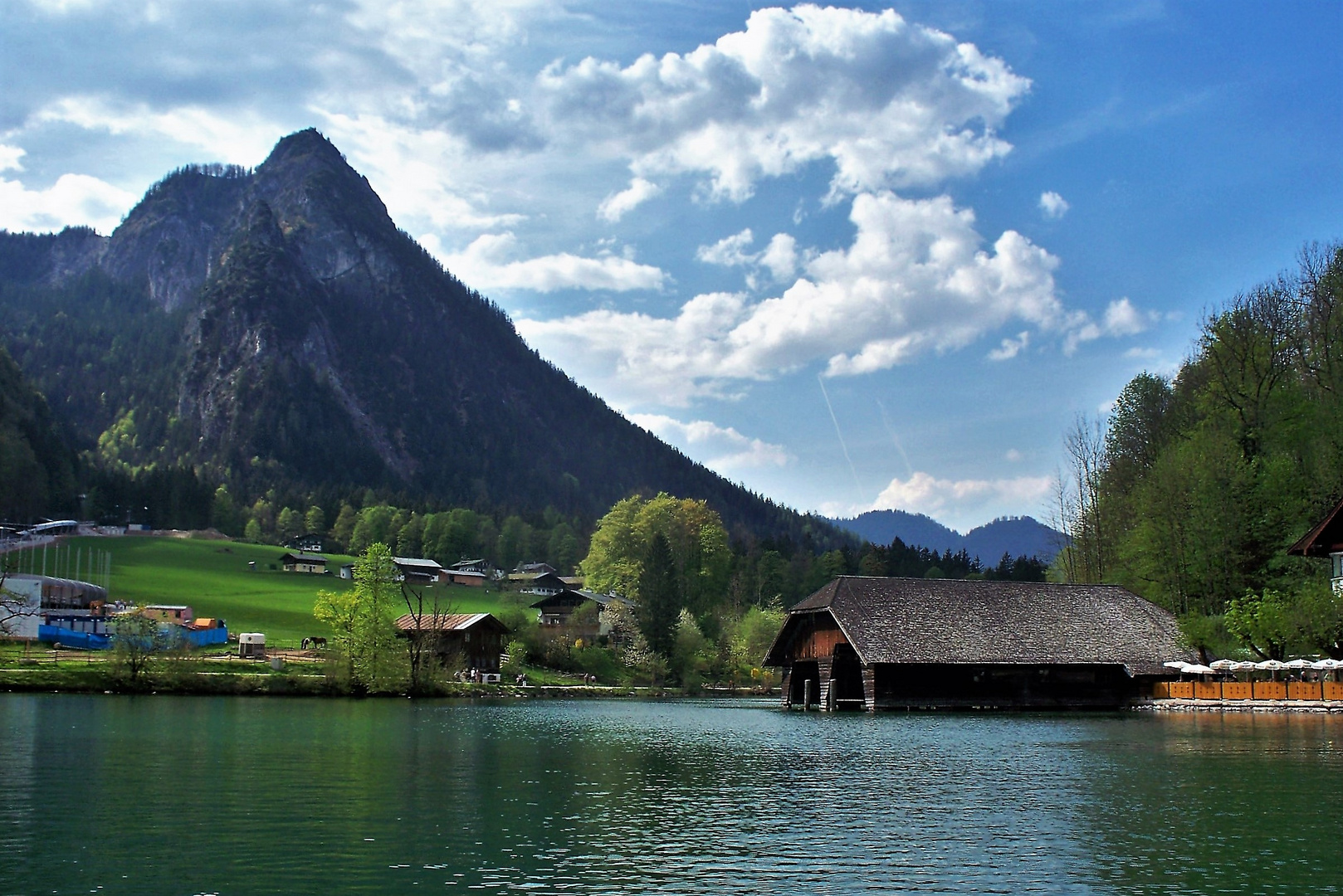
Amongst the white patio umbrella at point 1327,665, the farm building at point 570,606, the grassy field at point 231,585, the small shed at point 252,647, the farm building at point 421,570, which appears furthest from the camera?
the farm building at point 421,570

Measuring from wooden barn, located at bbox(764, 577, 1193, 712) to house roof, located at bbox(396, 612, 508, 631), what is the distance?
2981cm

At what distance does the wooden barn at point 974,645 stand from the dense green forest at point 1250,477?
3.88 m

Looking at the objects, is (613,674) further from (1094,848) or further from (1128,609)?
(1094,848)

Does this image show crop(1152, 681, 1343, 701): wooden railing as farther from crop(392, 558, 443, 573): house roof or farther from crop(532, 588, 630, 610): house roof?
crop(392, 558, 443, 573): house roof

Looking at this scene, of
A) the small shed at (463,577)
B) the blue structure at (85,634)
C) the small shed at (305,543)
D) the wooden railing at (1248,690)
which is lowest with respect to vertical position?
the wooden railing at (1248,690)

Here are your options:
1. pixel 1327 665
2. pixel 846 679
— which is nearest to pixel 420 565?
pixel 846 679

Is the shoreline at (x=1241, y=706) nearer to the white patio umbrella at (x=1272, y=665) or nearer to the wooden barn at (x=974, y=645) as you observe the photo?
the white patio umbrella at (x=1272, y=665)

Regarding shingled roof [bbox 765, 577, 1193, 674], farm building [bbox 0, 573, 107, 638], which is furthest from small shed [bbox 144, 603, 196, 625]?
shingled roof [bbox 765, 577, 1193, 674]

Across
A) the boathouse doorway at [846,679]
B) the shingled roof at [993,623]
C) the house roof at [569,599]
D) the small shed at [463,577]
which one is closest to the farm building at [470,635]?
the house roof at [569,599]

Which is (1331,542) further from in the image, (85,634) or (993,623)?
(85,634)

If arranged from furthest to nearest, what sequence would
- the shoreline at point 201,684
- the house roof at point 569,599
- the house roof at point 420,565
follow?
the house roof at point 420,565
the house roof at point 569,599
the shoreline at point 201,684

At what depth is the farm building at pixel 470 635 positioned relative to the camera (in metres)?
84.6

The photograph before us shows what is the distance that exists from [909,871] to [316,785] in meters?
13.5

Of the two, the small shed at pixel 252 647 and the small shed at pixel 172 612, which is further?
the small shed at pixel 172 612
